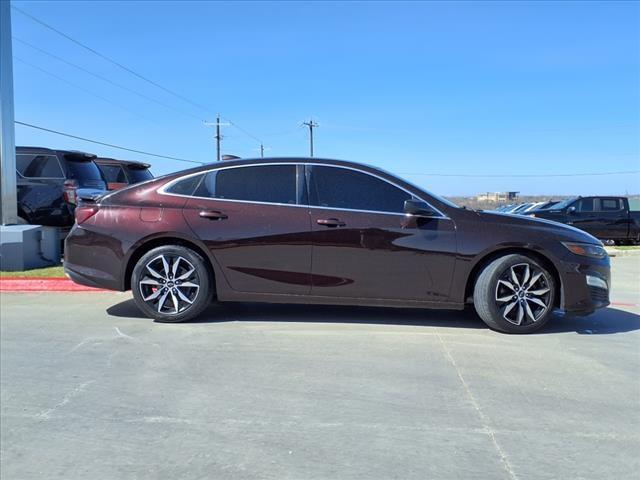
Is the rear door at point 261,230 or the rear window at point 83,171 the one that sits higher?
the rear window at point 83,171

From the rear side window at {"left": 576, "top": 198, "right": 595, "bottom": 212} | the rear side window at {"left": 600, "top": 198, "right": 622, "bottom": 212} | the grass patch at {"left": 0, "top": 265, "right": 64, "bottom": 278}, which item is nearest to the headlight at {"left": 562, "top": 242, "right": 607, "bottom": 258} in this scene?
the grass patch at {"left": 0, "top": 265, "right": 64, "bottom": 278}

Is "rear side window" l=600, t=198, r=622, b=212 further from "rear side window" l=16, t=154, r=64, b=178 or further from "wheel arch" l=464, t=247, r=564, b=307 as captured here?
"rear side window" l=16, t=154, r=64, b=178

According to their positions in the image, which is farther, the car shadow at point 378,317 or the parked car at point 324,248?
the car shadow at point 378,317

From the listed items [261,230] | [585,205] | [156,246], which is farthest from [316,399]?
[585,205]

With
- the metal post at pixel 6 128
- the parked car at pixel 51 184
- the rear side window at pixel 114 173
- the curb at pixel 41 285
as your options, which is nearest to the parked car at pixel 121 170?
the rear side window at pixel 114 173

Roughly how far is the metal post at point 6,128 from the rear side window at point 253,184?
513cm

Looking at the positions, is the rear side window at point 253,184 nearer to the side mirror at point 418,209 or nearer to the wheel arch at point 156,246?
the wheel arch at point 156,246

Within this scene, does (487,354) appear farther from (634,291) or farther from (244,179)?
(634,291)

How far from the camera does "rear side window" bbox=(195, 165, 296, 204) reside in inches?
206

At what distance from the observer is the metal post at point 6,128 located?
8.55m

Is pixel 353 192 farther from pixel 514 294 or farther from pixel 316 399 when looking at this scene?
pixel 316 399

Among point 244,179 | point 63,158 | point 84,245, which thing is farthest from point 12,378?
point 63,158

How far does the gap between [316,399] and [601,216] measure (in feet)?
52.9

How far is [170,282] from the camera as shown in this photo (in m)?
5.20
